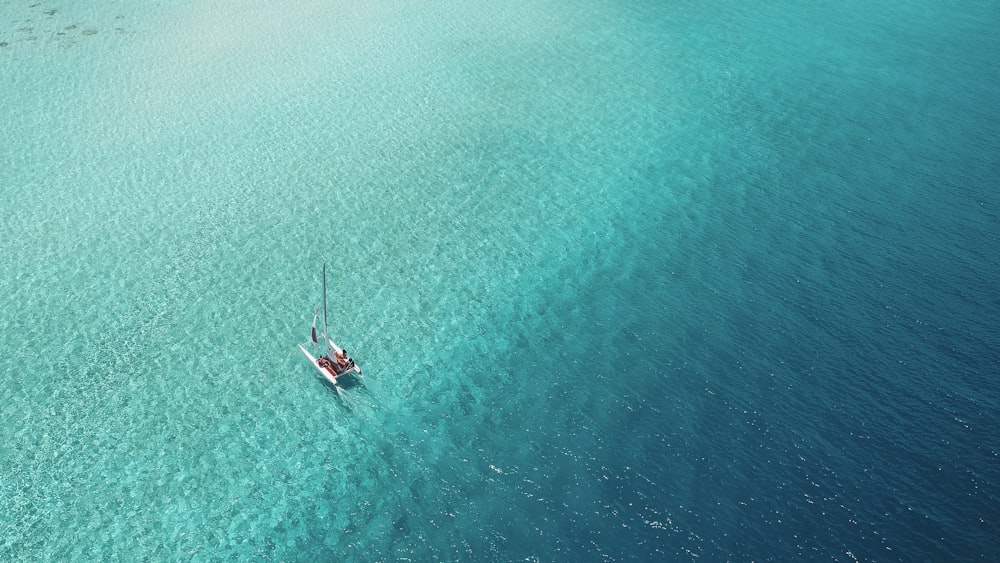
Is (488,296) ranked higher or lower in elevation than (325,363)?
higher

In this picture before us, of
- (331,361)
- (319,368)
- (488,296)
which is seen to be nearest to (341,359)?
(331,361)

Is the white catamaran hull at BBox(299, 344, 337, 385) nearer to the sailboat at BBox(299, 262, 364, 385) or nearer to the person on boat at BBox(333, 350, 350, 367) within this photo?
the sailboat at BBox(299, 262, 364, 385)

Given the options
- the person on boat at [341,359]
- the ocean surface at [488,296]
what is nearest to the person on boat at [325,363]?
the person on boat at [341,359]

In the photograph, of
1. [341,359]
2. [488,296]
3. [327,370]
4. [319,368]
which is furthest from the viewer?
[488,296]

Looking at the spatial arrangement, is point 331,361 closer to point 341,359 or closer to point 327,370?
point 327,370

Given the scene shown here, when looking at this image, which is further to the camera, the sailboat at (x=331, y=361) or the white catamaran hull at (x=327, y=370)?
the sailboat at (x=331, y=361)

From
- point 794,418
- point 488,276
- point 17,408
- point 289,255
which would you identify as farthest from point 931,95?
point 17,408

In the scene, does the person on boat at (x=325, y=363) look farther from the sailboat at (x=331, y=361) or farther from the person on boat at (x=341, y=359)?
the person on boat at (x=341, y=359)

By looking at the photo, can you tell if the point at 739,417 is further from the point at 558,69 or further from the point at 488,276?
the point at 558,69

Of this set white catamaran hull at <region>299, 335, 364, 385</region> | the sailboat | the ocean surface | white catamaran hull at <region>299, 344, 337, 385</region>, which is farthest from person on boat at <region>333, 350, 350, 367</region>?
the ocean surface
